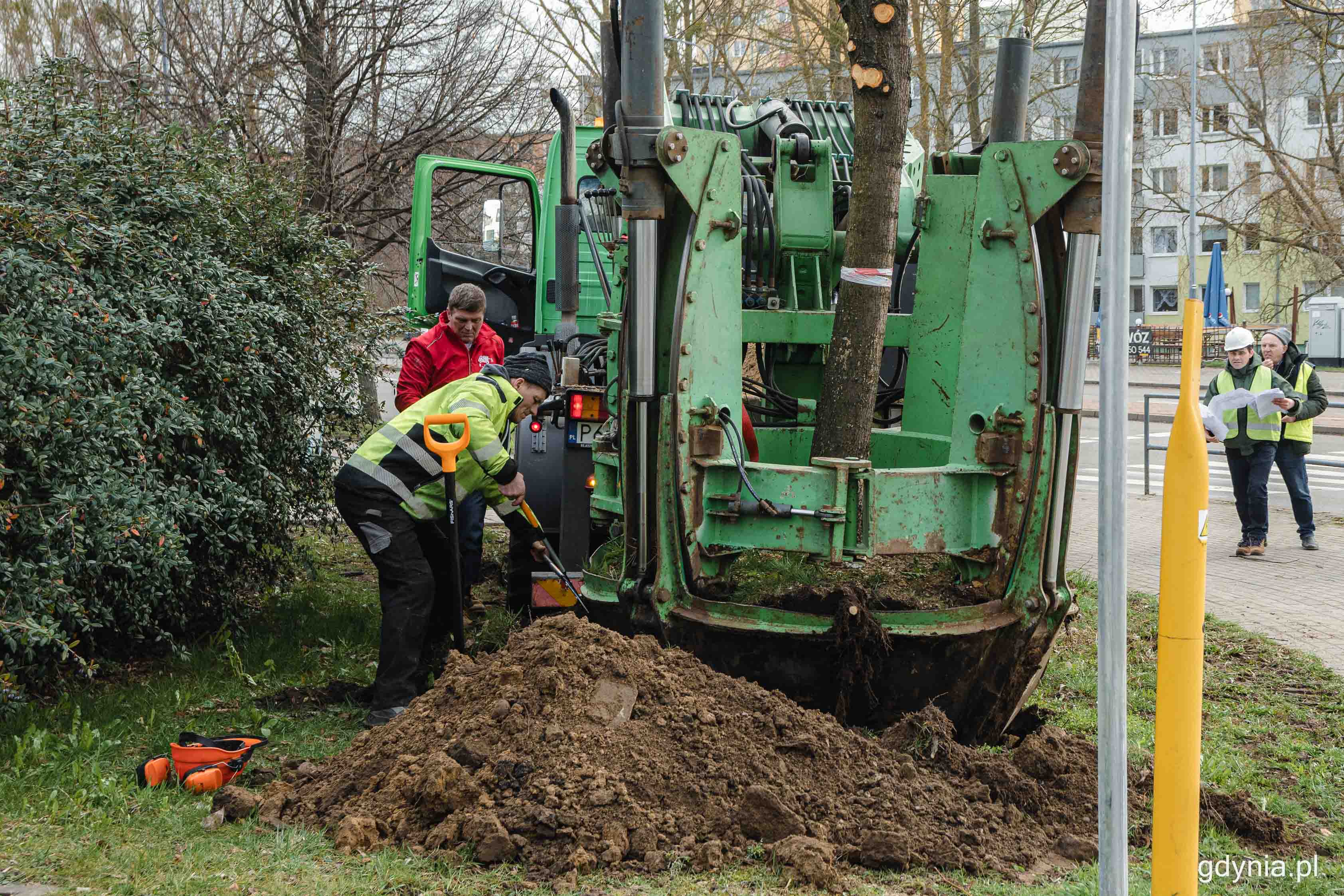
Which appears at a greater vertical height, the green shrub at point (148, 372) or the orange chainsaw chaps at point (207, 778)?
the green shrub at point (148, 372)

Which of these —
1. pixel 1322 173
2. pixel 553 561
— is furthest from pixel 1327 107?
pixel 553 561

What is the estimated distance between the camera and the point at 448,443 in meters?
5.25

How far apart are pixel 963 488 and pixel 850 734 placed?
39.1 inches

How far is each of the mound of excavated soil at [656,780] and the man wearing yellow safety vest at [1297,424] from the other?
21.3 feet

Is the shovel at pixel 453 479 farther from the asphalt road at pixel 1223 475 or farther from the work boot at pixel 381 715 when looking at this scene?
the asphalt road at pixel 1223 475

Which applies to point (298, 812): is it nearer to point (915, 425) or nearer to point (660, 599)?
point (660, 599)

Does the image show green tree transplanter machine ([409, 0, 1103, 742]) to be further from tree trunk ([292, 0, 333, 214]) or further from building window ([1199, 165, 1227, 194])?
building window ([1199, 165, 1227, 194])

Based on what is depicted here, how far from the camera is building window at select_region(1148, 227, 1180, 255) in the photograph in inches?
2051

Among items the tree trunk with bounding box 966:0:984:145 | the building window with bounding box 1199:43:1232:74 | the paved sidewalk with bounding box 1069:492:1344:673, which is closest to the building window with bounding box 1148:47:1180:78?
the building window with bounding box 1199:43:1232:74

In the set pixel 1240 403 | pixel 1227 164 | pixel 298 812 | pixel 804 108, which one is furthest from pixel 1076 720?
pixel 1227 164

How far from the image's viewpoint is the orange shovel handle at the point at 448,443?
514cm

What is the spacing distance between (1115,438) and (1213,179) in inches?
2092

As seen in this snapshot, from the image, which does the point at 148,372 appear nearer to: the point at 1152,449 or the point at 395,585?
the point at 395,585

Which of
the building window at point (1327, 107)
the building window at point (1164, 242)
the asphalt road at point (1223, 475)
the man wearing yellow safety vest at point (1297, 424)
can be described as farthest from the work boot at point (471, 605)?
the building window at point (1164, 242)
